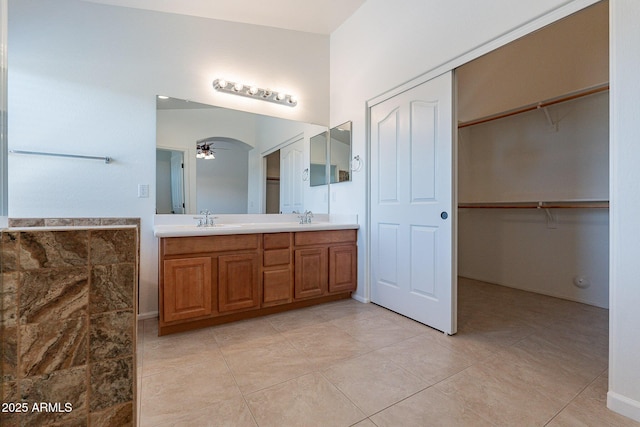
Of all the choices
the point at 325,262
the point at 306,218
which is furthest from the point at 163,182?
the point at 325,262

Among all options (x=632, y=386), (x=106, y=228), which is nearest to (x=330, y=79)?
(x=106, y=228)

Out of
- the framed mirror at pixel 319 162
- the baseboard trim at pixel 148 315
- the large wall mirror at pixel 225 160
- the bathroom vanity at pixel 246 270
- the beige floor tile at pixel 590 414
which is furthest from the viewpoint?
the framed mirror at pixel 319 162

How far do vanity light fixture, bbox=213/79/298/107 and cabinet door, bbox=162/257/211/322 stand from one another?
5.21 ft

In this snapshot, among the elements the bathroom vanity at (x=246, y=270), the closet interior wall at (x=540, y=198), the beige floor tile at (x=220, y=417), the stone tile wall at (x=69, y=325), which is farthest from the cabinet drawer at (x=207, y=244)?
the closet interior wall at (x=540, y=198)

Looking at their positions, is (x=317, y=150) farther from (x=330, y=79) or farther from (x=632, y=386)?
(x=632, y=386)

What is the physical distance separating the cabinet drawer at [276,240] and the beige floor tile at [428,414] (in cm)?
147

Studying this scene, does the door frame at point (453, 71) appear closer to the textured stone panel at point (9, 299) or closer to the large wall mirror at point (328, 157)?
the large wall mirror at point (328, 157)

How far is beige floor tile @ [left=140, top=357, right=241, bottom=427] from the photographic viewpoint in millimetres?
1270

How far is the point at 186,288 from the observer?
207cm

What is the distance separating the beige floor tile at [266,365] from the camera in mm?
1504

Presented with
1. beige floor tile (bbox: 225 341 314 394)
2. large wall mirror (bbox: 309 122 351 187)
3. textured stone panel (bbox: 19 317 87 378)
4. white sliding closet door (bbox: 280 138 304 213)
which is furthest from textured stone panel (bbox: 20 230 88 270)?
large wall mirror (bbox: 309 122 351 187)

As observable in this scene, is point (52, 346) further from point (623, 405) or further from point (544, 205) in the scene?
point (544, 205)

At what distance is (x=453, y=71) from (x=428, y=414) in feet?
6.96

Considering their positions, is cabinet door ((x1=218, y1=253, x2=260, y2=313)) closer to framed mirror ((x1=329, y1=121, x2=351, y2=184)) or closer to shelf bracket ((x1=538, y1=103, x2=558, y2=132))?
framed mirror ((x1=329, y1=121, x2=351, y2=184))
